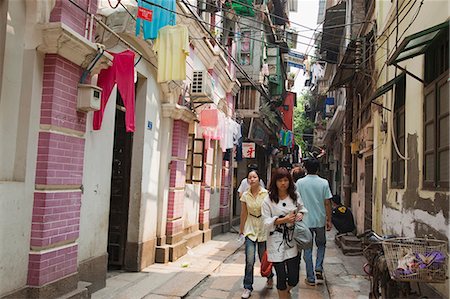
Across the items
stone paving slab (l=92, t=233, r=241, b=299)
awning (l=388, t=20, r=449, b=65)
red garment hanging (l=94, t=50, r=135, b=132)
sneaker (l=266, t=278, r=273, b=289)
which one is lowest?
stone paving slab (l=92, t=233, r=241, b=299)

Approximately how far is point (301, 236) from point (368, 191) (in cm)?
658

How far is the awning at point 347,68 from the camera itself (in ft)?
34.3

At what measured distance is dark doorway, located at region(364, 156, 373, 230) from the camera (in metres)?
10.2

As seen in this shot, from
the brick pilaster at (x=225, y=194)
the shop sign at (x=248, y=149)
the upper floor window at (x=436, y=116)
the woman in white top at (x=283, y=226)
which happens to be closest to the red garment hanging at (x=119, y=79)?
the woman in white top at (x=283, y=226)

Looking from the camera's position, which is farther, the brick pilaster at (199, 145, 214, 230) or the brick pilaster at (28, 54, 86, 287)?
the brick pilaster at (199, 145, 214, 230)

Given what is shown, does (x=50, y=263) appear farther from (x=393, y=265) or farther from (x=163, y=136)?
(x=163, y=136)

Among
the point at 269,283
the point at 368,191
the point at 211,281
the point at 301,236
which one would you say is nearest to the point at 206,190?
the point at 368,191

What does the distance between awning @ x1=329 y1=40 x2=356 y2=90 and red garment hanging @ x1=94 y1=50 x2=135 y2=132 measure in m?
6.84

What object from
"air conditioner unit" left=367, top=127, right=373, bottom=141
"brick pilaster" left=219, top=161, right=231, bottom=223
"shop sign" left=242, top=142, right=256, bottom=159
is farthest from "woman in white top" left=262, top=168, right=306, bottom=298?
"shop sign" left=242, top=142, right=256, bottom=159

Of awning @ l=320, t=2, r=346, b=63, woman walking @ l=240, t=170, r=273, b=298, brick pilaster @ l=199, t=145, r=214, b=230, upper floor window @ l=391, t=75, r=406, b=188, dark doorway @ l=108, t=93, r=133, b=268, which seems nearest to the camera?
woman walking @ l=240, t=170, r=273, b=298

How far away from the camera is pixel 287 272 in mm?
4863

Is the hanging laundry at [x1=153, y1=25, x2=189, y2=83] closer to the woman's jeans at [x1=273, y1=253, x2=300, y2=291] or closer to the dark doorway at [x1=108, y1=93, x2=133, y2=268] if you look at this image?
the dark doorway at [x1=108, y1=93, x2=133, y2=268]

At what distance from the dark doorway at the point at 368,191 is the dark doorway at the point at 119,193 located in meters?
5.92

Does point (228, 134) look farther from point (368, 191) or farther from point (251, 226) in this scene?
point (251, 226)
